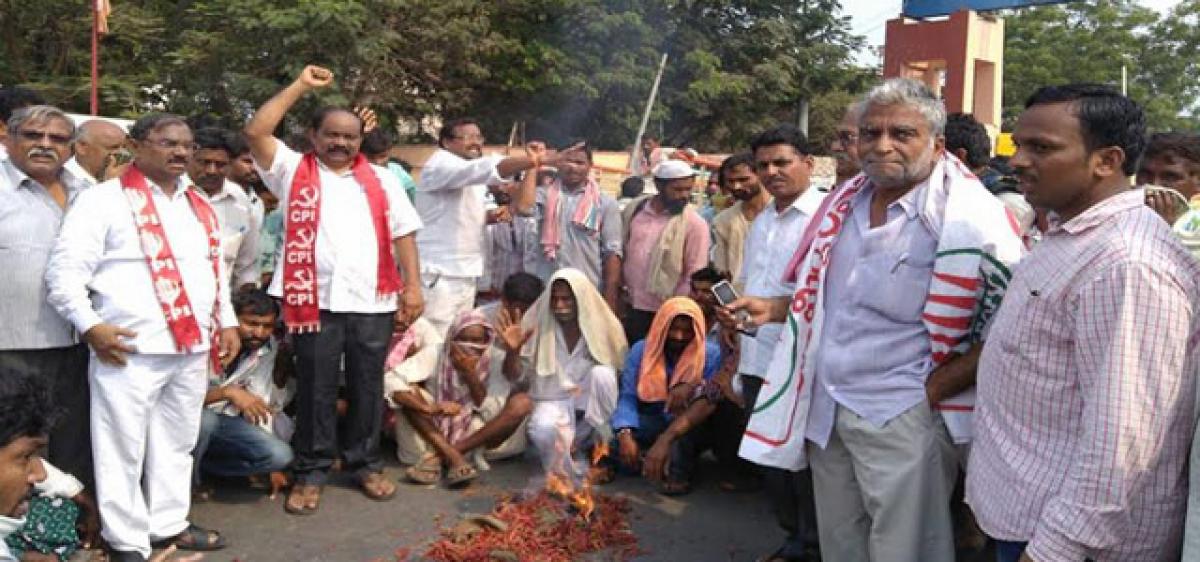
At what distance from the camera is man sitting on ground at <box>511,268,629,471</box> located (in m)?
5.88

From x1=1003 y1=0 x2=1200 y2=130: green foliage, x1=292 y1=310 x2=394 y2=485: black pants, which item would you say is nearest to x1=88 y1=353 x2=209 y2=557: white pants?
x1=292 y1=310 x2=394 y2=485: black pants

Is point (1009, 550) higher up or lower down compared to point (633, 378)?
higher up

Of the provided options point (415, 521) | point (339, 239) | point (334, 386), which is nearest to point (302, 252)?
point (339, 239)

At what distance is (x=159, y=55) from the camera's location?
902 inches

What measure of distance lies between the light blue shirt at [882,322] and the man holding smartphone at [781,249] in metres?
0.98

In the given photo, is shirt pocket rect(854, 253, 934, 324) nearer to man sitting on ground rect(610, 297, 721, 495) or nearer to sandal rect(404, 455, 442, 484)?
man sitting on ground rect(610, 297, 721, 495)

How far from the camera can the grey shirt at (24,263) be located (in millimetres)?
4035

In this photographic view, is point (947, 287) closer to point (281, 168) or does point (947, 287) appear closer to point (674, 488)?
point (674, 488)

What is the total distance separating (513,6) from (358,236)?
2238 centimetres

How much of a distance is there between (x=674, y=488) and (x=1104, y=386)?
3.62m

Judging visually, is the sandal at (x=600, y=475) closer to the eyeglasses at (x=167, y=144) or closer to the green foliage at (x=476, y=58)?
the eyeglasses at (x=167, y=144)

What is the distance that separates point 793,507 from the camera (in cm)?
439

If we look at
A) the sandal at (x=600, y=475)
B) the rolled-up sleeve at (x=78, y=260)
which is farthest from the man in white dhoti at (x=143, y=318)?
the sandal at (x=600, y=475)

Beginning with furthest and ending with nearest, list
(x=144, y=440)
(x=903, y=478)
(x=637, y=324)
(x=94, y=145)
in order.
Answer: (x=637, y=324)
(x=94, y=145)
(x=144, y=440)
(x=903, y=478)
